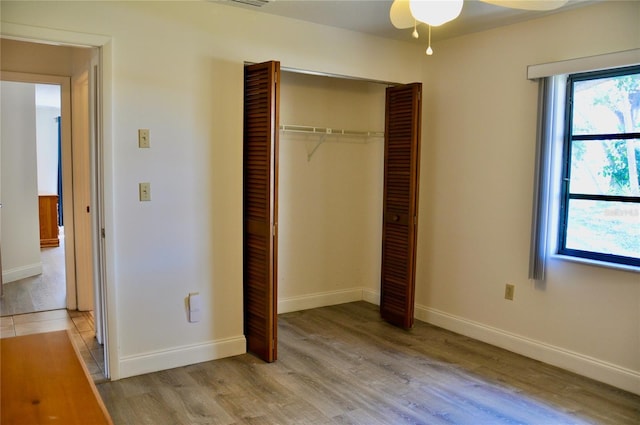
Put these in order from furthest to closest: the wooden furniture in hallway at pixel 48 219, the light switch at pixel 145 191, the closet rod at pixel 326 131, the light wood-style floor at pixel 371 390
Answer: the wooden furniture in hallway at pixel 48 219 < the closet rod at pixel 326 131 < the light switch at pixel 145 191 < the light wood-style floor at pixel 371 390

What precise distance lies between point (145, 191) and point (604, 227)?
9.61ft

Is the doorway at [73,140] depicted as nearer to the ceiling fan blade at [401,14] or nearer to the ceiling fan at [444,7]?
the ceiling fan blade at [401,14]

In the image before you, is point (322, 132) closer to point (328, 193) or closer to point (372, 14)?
point (328, 193)

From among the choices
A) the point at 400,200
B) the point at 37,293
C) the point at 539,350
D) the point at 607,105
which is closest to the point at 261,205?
the point at 400,200

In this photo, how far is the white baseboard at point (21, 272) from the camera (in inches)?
209

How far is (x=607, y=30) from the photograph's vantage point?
2971 mm

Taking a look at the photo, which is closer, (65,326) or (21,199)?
(65,326)

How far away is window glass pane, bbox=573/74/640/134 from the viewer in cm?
294

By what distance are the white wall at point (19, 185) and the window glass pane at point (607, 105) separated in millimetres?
5545

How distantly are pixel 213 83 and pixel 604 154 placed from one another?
2571mm

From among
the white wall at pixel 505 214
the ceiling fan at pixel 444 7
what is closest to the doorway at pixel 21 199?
the white wall at pixel 505 214

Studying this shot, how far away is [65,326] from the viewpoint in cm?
392

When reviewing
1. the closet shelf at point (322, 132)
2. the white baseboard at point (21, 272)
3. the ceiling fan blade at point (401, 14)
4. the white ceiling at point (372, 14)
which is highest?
the white ceiling at point (372, 14)

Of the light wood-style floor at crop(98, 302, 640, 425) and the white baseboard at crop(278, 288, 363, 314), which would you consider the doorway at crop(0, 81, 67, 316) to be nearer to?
the white baseboard at crop(278, 288, 363, 314)
